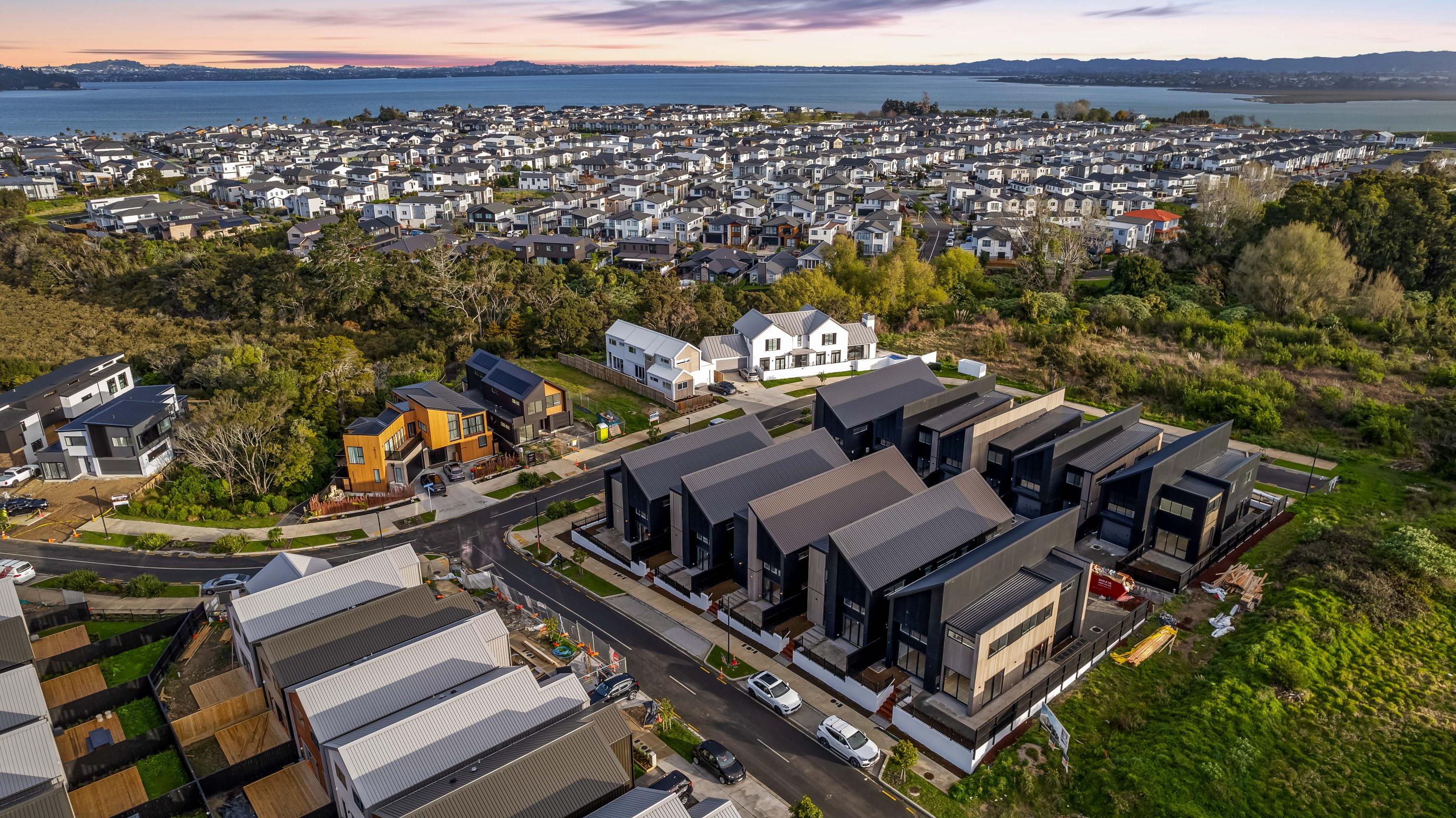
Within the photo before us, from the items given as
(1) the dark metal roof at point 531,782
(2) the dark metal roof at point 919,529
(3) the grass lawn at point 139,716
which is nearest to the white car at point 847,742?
(2) the dark metal roof at point 919,529

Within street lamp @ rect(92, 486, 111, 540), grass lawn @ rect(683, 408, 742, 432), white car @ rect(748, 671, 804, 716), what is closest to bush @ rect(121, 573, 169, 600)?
street lamp @ rect(92, 486, 111, 540)

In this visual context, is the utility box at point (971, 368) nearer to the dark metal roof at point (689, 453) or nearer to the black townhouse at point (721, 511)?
the dark metal roof at point (689, 453)

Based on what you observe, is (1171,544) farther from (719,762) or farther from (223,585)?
(223,585)

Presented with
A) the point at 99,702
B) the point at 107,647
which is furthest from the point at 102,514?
the point at 99,702

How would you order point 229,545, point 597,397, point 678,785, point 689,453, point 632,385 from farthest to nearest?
point 632,385
point 597,397
point 689,453
point 229,545
point 678,785

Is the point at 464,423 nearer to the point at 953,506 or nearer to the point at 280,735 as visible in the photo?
the point at 280,735

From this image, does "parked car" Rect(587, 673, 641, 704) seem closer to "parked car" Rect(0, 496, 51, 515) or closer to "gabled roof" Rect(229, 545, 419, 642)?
"gabled roof" Rect(229, 545, 419, 642)
